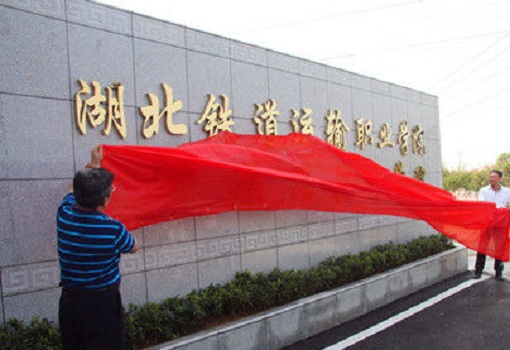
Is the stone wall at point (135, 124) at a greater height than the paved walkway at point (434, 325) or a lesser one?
greater

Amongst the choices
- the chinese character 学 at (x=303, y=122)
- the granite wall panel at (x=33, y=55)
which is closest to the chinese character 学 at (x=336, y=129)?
the chinese character 学 at (x=303, y=122)

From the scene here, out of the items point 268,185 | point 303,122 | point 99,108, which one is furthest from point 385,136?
point 99,108

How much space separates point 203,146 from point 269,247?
5.88 ft

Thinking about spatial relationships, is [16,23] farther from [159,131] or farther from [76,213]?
[76,213]

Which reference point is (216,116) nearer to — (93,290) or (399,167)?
(93,290)

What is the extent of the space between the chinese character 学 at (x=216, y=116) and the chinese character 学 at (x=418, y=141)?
475 cm

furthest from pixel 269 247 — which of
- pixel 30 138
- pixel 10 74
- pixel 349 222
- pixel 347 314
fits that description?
pixel 10 74

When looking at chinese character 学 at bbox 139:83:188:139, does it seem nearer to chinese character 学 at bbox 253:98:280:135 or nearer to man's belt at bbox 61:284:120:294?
chinese character 学 at bbox 253:98:280:135

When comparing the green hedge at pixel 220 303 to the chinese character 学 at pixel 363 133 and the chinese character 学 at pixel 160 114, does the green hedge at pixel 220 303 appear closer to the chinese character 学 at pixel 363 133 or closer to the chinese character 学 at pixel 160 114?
the chinese character 学 at pixel 160 114

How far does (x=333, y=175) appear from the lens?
4977 millimetres

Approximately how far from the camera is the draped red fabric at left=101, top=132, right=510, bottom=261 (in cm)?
382

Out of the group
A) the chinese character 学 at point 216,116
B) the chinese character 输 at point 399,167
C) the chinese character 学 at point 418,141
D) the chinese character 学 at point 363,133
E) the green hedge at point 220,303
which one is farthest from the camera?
the chinese character 学 at point 418,141

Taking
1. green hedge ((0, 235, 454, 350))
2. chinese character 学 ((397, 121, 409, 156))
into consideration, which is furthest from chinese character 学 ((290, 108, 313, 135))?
chinese character 学 ((397, 121, 409, 156))

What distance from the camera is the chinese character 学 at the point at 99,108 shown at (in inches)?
153
